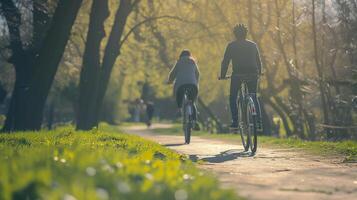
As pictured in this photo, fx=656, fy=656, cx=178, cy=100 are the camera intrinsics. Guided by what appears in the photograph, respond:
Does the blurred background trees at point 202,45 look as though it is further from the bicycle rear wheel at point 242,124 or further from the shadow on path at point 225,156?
the shadow on path at point 225,156

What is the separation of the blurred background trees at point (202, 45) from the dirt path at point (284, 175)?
4.54 metres

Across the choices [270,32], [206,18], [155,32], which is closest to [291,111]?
[270,32]

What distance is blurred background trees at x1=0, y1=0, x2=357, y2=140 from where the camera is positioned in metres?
18.7

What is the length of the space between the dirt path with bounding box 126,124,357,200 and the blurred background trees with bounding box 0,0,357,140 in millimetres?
4543

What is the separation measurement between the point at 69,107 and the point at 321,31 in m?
42.9

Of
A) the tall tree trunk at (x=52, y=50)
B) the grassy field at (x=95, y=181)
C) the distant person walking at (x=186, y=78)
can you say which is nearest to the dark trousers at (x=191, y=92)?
the distant person walking at (x=186, y=78)

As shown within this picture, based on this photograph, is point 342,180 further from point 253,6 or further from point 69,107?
point 69,107

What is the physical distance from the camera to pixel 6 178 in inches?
159

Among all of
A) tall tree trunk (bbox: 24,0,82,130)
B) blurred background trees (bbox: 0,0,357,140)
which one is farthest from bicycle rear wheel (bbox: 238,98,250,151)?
tall tree trunk (bbox: 24,0,82,130)

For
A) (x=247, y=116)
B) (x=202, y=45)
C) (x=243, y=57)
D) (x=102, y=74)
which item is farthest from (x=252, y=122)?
(x=202, y=45)

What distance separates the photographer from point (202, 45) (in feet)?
93.5

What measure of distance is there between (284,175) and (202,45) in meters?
21.7

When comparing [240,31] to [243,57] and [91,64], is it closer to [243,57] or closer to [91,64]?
[243,57]

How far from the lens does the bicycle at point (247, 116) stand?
10.4m
